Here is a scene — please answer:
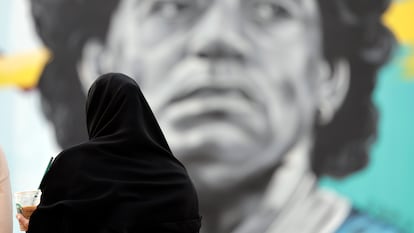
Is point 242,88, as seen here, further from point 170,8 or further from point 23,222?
point 23,222

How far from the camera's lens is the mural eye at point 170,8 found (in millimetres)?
3596

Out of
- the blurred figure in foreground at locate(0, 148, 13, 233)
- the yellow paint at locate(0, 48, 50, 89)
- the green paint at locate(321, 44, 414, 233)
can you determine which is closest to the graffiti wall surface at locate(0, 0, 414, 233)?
the green paint at locate(321, 44, 414, 233)

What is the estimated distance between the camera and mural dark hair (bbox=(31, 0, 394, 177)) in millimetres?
3508

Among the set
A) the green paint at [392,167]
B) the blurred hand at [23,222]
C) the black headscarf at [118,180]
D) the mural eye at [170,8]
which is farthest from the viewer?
the mural eye at [170,8]

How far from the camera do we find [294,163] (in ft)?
11.7

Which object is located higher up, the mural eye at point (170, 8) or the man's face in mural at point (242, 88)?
the mural eye at point (170, 8)

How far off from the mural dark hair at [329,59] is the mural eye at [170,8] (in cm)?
23

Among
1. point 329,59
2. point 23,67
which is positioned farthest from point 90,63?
point 329,59

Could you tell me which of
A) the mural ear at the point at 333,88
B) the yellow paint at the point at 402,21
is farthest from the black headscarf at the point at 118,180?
the yellow paint at the point at 402,21

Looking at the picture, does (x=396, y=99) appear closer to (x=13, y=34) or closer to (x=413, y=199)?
(x=413, y=199)

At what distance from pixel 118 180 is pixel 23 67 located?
2230 millimetres

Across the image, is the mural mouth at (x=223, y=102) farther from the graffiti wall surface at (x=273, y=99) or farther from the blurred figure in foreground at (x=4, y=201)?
the blurred figure in foreground at (x=4, y=201)

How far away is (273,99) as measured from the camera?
11.7ft

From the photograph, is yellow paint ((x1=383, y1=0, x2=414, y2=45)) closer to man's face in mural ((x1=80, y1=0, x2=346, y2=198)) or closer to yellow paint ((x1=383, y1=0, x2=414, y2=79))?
yellow paint ((x1=383, y1=0, x2=414, y2=79))
